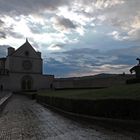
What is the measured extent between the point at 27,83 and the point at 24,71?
3.90m

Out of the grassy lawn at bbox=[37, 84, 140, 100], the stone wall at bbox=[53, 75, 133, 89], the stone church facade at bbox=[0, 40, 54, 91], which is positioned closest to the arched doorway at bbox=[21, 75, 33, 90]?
the stone church facade at bbox=[0, 40, 54, 91]

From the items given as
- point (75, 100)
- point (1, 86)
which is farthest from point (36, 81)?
point (75, 100)

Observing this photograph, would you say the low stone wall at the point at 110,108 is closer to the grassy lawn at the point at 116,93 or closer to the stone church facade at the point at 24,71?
the grassy lawn at the point at 116,93

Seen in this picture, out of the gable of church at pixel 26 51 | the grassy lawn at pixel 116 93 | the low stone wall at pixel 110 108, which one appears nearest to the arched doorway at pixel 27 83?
the gable of church at pixel 26 51

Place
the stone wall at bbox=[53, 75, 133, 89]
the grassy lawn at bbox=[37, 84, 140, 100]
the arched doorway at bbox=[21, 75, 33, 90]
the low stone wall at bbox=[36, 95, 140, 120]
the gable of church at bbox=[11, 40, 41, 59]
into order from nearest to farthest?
the low stone wall at bbox=[36, 95, 140, 120]
the grassy lawn at bbox=[37, 84, 140, 100]
the stone wall at bbox=[53, 75, 133, 89]
the arched doorway at bbox=[21, 75, 33, 90]
the gable of church at bbox=[11, 40, 41, 59]

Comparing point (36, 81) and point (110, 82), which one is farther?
point (36, 81)

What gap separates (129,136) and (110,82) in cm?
4282

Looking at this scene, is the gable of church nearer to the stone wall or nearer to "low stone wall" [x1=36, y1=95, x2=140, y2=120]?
the stone wall

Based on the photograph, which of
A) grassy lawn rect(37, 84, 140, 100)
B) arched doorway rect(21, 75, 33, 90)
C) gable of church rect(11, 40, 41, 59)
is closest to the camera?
grassy lawn rect(37, 84, 140, 100)

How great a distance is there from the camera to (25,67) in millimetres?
89125

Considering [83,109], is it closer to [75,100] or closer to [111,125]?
[75,100]

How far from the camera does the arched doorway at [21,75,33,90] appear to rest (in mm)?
87838

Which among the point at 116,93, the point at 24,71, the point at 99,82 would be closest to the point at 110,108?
the point at 116,93

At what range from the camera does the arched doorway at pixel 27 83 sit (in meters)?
87.8
